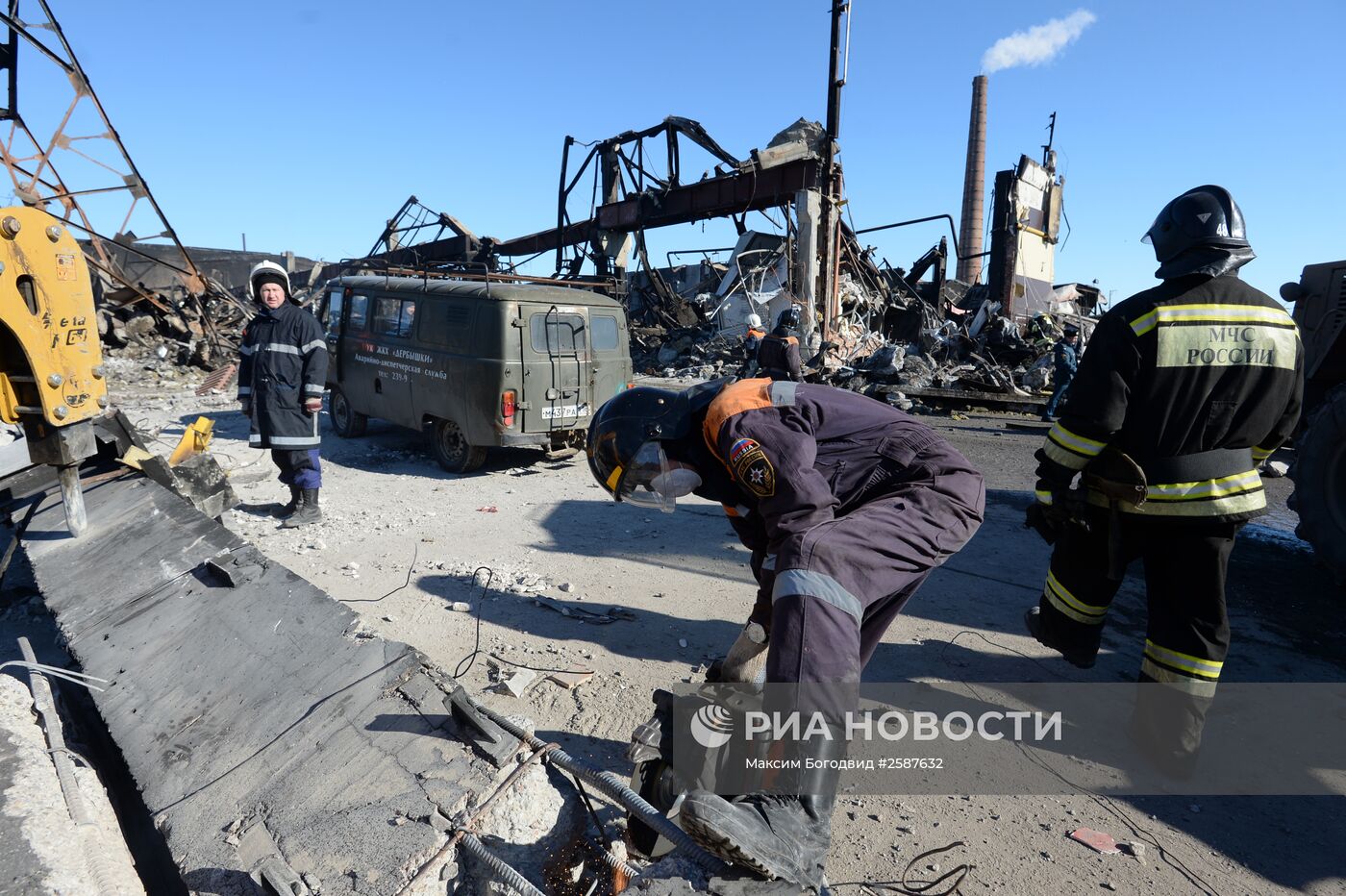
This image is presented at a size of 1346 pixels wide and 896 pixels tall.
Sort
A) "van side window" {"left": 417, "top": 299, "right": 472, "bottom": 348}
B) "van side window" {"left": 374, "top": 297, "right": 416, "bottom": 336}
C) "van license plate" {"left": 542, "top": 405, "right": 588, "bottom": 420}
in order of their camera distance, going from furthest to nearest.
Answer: "van side window" {"left": 374, "top": 297, "right": 416, "bottom": 336} → "van license plate" {"left": 542, "top": 405, "right": 588, "bottom": 420} → "van side window" {"left": 417, "top": 299, "right": 472, "bottom": 348}

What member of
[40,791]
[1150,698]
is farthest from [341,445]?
[1150,698]

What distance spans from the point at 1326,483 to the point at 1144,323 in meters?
2.87

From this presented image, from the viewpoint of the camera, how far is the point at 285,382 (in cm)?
540

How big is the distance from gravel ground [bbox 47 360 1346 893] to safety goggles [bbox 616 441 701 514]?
1.11 meters

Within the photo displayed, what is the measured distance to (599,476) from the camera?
2.62 meters

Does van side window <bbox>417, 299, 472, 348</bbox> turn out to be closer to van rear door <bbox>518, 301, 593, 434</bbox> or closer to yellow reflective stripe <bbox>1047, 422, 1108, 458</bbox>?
van rear door <bbox>518, 301, 593, 434</bbox>

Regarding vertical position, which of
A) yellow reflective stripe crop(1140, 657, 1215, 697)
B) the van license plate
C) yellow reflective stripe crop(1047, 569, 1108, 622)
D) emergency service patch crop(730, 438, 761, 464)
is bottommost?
yellow reflective stripe crop(1140, 657, 1215, 697)

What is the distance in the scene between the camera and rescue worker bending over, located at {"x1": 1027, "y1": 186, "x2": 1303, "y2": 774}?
2521 mm

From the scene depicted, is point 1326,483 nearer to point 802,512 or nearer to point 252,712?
point 802,512

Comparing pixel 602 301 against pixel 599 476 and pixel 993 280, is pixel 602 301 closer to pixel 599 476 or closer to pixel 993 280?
pixel 599 476

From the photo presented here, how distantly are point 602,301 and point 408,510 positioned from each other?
3132mm

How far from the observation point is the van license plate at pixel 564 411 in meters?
7.27

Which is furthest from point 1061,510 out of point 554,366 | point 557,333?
point 557,333

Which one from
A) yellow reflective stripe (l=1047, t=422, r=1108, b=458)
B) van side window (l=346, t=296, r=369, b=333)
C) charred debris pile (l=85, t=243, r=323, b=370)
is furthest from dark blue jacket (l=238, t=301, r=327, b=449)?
charred debris pile (l=85, t=243, r=323, b=370)
